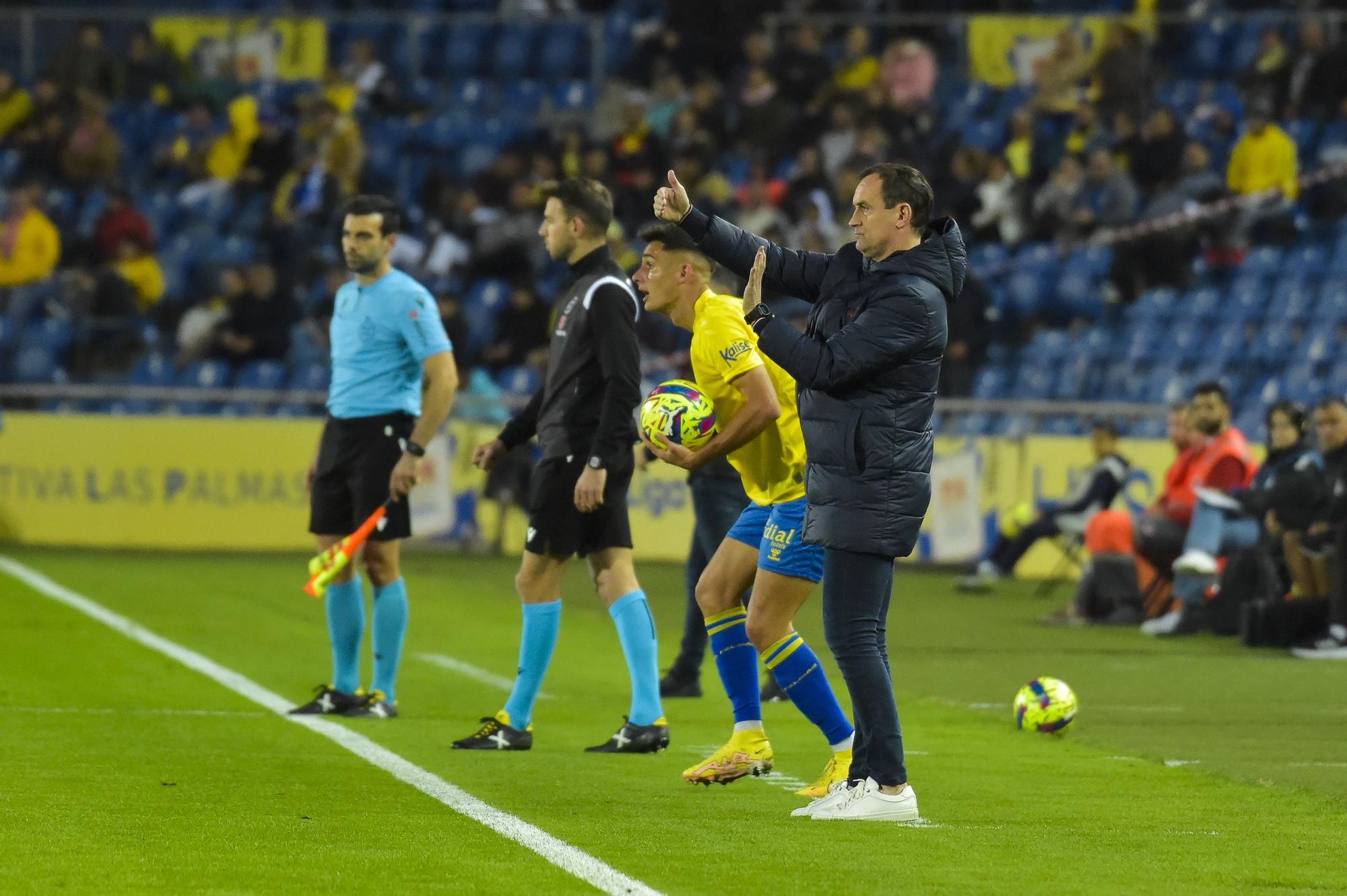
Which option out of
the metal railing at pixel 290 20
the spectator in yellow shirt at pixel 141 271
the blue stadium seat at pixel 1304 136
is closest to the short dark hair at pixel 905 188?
the blue stadium seat at pixel 1304 136

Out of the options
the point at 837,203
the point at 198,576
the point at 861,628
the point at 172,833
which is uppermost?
the point at 837,203

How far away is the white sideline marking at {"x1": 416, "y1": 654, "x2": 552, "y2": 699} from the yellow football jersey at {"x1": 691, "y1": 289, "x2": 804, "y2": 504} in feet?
10.8

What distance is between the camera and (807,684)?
7.51 meters

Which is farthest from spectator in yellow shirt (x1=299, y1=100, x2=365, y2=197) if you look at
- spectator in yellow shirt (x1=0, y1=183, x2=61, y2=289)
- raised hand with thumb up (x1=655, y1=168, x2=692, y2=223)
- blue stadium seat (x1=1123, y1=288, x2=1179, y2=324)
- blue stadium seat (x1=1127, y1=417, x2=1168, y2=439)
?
raised hand with thumb up (x1=655, y1=168, x2=692, y2=223)

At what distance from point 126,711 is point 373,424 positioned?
1760mm

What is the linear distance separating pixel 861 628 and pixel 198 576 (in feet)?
39.8

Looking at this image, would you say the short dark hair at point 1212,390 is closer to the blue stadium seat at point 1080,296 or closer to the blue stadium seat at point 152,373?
the blue stadium seat at point 1080,296

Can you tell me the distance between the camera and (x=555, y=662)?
12.5 m

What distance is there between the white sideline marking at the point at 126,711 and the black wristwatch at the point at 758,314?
12.7 ft

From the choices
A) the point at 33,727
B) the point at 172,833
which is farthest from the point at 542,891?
the point at 33,727

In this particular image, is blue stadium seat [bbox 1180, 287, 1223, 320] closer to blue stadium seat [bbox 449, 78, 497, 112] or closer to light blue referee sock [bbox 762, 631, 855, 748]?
blue stadium seat [bbox 449, 78, 497, 112]

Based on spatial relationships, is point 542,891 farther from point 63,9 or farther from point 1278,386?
point 63,9

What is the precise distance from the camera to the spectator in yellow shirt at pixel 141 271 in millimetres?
23656

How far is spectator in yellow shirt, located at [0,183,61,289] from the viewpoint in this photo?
76.9 ft
